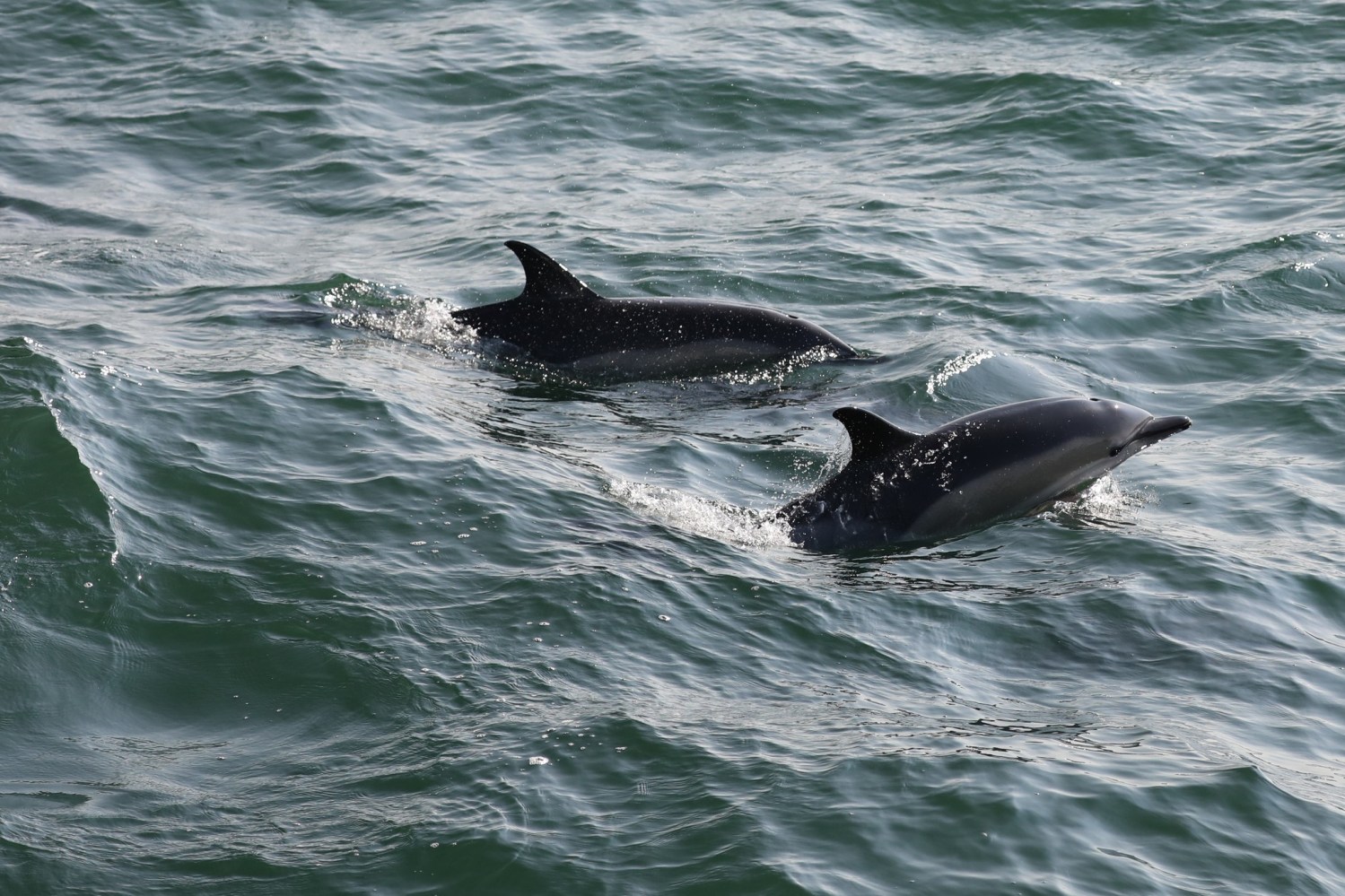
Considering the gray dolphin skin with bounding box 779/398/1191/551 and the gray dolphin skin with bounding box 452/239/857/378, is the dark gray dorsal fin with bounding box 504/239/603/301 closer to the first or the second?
the gray dolphin skin with bounding box 452/239/857/378

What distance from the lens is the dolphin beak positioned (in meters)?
11.3

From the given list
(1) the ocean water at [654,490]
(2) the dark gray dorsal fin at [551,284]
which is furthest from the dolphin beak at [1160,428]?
(2) the dark gray dorsal fin at [551,284]

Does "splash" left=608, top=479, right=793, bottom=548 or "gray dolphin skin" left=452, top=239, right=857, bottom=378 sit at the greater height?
"gray dolphin skin" left=452, top=239, right=857, bottom=378

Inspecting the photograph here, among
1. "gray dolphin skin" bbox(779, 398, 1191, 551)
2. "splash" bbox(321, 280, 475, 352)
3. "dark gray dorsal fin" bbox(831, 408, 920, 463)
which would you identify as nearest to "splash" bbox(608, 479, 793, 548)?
"gray dolphin skin" bbox(779, 398, 1191, 551)

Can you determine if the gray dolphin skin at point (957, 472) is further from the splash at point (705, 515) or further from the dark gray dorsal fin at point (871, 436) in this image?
the splash at point (705, 515)

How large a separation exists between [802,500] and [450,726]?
371 cm

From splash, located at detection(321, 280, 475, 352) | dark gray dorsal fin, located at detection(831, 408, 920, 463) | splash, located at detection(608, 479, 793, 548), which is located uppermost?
dark gray dorsal fin, located at detection(831, 408, 920, 463)

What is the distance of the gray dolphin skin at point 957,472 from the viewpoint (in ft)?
34.5

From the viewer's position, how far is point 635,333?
13.7m

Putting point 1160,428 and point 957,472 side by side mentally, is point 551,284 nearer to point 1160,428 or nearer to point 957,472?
point 957,472

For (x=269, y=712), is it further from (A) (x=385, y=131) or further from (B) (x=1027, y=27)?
(B) (x=1027, y=27)

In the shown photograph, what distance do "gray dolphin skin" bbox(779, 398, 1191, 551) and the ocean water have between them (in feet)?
0.81

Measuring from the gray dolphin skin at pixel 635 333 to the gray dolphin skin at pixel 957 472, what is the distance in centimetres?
307

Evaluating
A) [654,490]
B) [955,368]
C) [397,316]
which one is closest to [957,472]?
[654,490]
